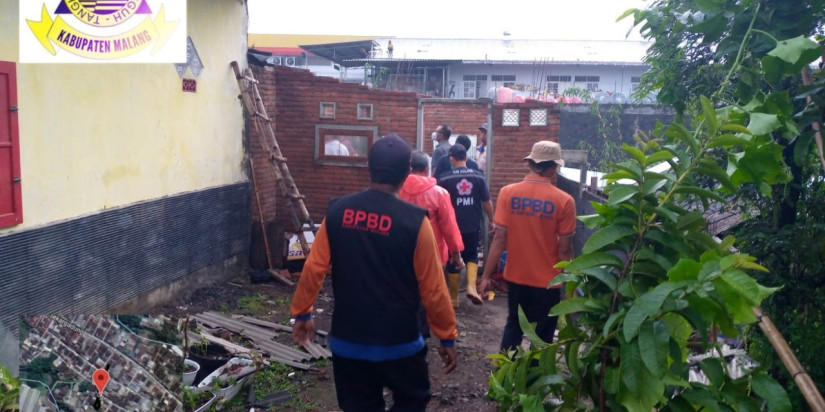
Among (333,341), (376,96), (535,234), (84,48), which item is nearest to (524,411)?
(333,341)

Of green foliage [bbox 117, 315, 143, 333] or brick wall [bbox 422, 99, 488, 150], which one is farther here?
A: brick wall [bbox 422, 99, 488, 150]

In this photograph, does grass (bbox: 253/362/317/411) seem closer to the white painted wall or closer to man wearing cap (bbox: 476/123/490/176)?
man wearing cap (bbox: 476/123/490/176)

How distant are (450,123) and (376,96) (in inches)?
55.1

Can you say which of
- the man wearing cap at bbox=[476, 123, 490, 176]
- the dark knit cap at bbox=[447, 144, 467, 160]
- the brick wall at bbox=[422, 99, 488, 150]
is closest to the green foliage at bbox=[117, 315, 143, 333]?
the dark knit cap at bbox=[447, 144, 467, 160]

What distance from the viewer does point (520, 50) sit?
27484mm

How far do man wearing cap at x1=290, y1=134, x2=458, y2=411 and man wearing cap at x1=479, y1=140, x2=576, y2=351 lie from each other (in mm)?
1648

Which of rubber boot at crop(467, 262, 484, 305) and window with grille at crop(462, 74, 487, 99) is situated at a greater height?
window with grille at crop(462, 74, 487, 99)

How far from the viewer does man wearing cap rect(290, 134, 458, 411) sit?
354 cm

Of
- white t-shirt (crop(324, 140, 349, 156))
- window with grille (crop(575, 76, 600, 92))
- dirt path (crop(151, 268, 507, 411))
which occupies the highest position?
window with grille (crop(575, 76, 600, 92))

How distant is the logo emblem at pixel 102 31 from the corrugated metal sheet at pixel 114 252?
1.35 m

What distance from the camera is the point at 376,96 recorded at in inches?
411

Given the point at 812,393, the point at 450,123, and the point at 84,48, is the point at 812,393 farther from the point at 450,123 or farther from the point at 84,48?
the point at 450,123

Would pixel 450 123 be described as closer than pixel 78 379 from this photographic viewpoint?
No

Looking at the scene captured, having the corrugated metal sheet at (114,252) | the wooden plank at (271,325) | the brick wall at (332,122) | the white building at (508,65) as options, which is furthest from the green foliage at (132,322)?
the white building at (508,65)
